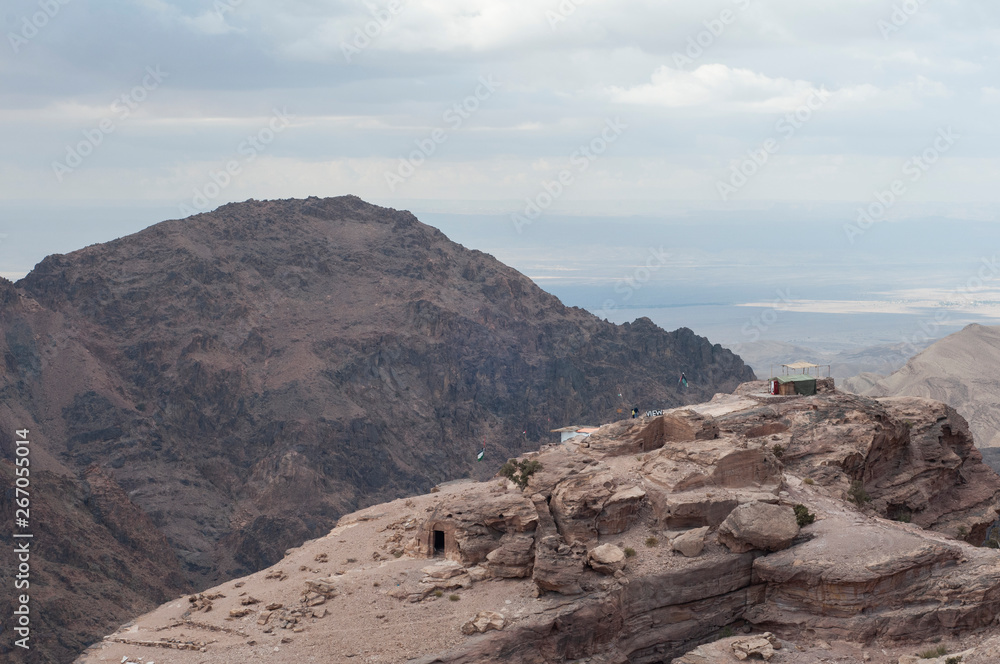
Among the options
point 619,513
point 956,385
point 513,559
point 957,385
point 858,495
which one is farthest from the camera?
point 957,385

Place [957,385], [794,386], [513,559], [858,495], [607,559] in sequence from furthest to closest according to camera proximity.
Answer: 1. [957,385]
2. [794,386]
3. [858,495]
4. [513,559]
5. [607,559]

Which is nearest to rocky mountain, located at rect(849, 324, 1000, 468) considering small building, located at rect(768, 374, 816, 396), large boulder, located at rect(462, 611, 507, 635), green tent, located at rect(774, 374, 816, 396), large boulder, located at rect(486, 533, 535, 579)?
small building, located at rect(768, 374, 816, 396)

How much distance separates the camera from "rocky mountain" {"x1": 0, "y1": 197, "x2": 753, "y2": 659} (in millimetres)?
128000

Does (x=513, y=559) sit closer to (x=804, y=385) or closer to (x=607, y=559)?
(x=607, y=559)

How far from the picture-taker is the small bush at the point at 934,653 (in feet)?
122

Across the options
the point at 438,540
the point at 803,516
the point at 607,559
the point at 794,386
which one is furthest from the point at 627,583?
the point at 794,386

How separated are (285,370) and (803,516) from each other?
112487mm

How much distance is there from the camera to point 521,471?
50.7 metres

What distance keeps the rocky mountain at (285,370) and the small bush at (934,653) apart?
8058 centimetres

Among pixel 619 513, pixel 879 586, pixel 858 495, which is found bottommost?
pixel 879 586

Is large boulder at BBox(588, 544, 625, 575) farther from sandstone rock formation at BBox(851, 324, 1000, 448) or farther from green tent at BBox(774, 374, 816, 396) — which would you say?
sandstone rock formation at BBox(851, 324, 1000, 448)

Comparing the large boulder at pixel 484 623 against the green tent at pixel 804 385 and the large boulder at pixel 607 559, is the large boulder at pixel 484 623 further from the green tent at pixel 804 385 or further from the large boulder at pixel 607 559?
the green tent at pixel 804 385

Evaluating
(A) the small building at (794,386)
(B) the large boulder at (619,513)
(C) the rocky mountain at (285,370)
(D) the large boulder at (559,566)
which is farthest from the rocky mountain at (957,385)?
(D) the large boulder at (559,566)

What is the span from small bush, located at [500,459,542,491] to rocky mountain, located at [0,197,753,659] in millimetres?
62483
